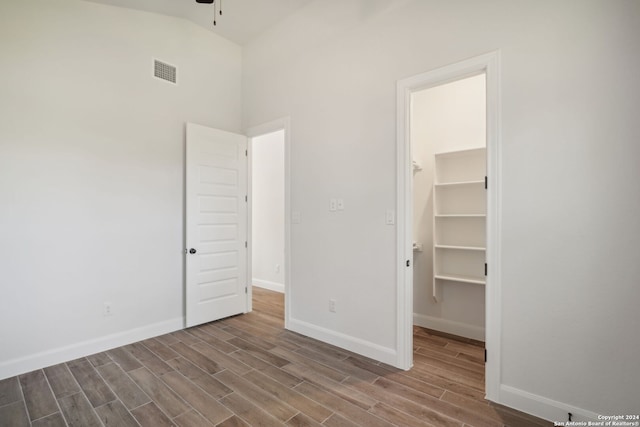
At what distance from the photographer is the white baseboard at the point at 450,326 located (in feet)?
10.4

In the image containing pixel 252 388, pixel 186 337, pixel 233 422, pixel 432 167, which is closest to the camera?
pixel 233 422

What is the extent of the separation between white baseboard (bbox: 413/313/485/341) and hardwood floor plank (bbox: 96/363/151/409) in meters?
2.84

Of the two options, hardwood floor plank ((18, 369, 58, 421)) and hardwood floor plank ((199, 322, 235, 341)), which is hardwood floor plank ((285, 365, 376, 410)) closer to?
hardwood floor plank ((199, 322, 235, 341))

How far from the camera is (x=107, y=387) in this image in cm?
228

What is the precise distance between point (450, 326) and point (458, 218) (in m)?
1.22

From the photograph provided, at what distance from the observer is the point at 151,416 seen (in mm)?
1948

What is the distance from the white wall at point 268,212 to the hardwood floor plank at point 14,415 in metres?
3.28

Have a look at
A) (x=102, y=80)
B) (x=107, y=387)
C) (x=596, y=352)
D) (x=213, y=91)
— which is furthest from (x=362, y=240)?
(x=102, y=80)

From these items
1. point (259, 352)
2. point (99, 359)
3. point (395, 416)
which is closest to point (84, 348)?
point (99, 359)

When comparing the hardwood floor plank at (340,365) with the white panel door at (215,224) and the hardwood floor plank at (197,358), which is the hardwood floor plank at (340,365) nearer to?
the hardwood floor plank at (197,358)

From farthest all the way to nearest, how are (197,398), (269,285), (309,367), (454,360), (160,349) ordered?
1. (269,285)
2. (160,349)
3. (454,360)
4. (309,367)
5. (197,398)

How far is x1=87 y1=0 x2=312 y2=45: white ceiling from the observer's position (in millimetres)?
3088

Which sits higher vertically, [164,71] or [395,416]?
[164,71]

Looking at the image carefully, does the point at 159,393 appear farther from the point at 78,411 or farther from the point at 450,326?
the point at 450,326
